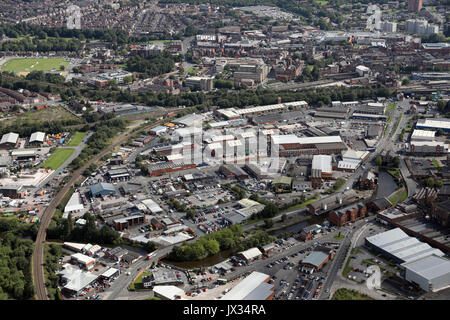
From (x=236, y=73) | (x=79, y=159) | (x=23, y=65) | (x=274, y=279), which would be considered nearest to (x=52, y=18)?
(x=23, y=65)

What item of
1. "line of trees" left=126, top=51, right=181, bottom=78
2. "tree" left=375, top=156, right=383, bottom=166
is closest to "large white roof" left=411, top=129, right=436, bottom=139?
"tree" left=375, top=156, right=383, bottom=166

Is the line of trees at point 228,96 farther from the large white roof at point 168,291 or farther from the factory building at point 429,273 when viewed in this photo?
the large white roof at point 168,291

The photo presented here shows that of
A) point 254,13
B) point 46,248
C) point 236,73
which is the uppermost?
point 254,13

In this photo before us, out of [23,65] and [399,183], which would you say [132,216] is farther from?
[23,65]

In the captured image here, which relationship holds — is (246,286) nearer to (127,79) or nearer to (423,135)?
(423,135)

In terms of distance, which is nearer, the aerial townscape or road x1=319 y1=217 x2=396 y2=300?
road x1=319 y1=217 x2=396 y2=300

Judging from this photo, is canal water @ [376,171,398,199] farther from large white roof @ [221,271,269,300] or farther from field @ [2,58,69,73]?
field @ [2,58,69,73]

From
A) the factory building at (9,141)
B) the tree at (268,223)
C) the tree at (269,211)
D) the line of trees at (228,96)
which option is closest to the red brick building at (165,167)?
the tree at (269,211)
